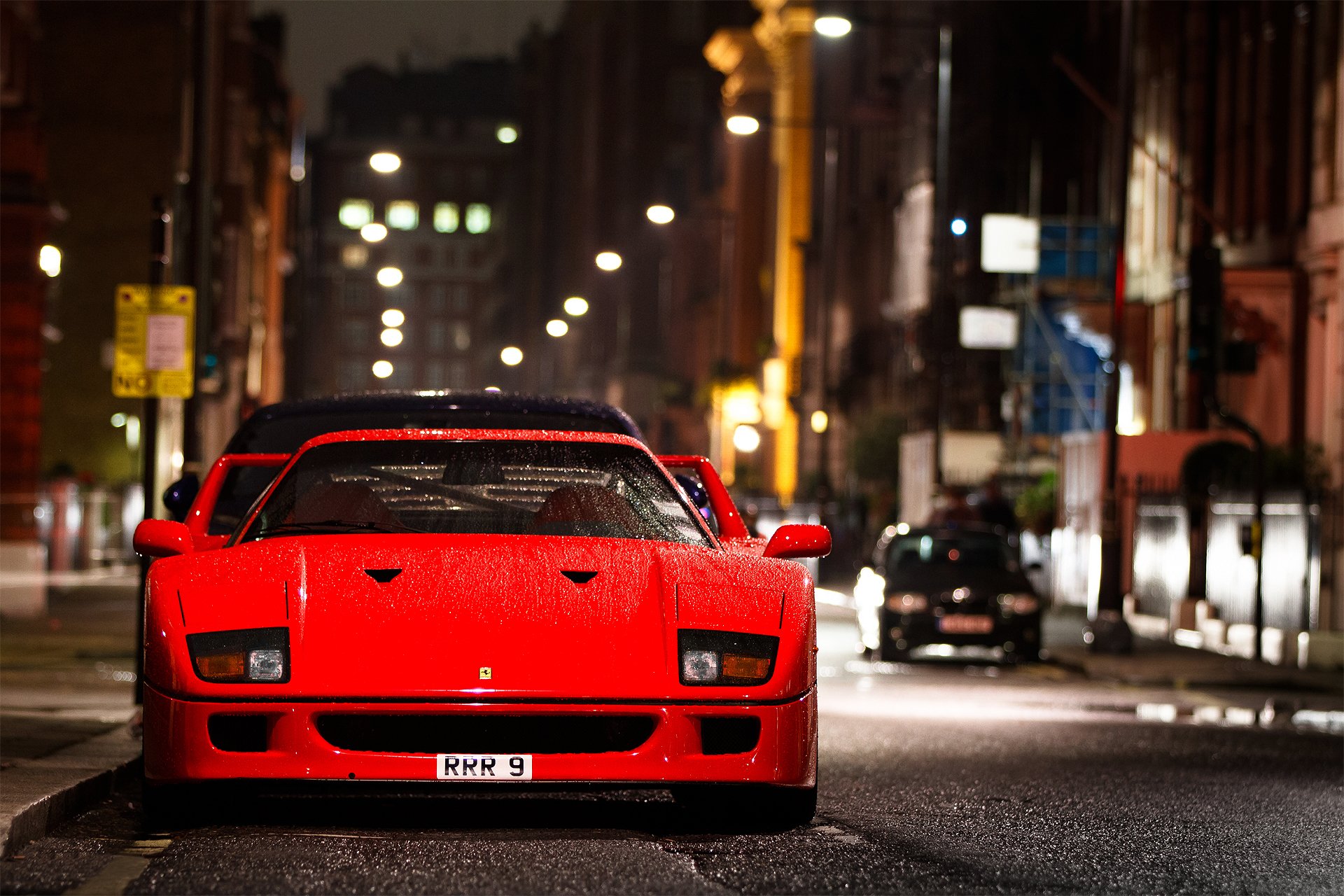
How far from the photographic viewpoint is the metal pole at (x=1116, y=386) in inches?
969

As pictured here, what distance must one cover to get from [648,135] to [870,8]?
254ft

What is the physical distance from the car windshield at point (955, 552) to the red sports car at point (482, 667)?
15446 mm

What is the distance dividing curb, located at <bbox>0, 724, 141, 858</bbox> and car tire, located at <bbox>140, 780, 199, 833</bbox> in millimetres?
427

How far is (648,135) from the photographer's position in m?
142

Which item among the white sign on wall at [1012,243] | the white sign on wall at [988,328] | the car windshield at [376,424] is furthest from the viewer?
the white sign on wall at [988,328]

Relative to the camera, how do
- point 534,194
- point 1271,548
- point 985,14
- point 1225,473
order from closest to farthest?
point 1271,548 < point 1225,473 < point 985,14 < point 534,194

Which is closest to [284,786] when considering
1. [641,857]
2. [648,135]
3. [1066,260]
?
[641,857]

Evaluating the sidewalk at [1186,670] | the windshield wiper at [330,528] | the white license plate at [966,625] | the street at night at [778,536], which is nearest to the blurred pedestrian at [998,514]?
the street at night at [778,536]

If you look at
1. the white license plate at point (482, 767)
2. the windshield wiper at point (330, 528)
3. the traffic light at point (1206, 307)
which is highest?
the traffic light at point (1206, 307)

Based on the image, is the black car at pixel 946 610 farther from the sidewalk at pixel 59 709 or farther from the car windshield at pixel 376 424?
the car windshield at pixel 376 424

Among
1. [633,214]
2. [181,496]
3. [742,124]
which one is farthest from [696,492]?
[633,214]

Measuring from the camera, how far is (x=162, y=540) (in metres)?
8.42

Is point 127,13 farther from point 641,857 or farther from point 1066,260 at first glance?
point 641,857

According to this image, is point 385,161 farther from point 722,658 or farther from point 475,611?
point 722,658
